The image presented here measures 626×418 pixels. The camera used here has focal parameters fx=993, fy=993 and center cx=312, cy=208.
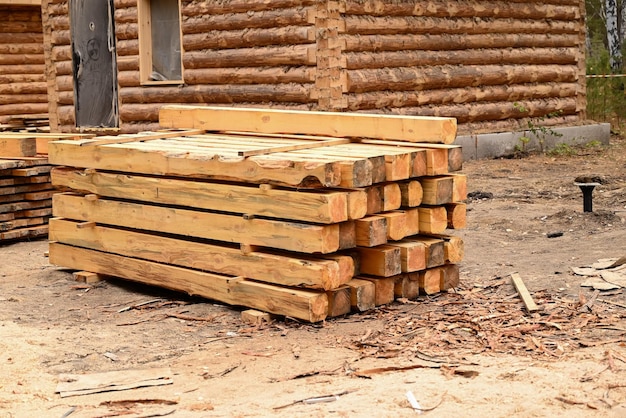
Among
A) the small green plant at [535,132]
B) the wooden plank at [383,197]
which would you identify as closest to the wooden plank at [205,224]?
the wooden plank at [383,197]

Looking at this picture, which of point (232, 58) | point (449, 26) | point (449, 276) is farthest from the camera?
point (449, 26)

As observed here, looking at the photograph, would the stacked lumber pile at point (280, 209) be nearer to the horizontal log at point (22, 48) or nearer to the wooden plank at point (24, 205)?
the wooden plank at point (24, 205)

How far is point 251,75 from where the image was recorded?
14.1 meters

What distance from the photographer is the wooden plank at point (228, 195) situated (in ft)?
20.6

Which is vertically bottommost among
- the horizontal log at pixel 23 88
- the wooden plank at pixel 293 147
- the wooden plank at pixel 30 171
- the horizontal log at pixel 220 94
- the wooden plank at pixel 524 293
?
the wooden plank at pixel 524 293

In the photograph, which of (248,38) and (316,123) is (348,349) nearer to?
(316,123)

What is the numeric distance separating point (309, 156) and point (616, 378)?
2533 millimetres

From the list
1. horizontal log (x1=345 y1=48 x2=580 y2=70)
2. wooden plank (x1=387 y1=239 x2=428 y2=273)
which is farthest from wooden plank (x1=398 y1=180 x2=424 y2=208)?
horizontal log (x1=345 y1=48 x2=580 y2=70)

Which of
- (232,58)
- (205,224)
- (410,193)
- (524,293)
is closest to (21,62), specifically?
(232,58)

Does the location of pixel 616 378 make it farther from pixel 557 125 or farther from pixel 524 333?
pixel 557 125

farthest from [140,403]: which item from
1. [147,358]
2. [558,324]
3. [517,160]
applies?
[517,160]

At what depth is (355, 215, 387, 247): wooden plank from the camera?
6496 millimetres

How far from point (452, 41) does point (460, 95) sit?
2.77 ft

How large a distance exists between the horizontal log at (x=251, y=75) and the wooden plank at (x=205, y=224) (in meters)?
5.85
